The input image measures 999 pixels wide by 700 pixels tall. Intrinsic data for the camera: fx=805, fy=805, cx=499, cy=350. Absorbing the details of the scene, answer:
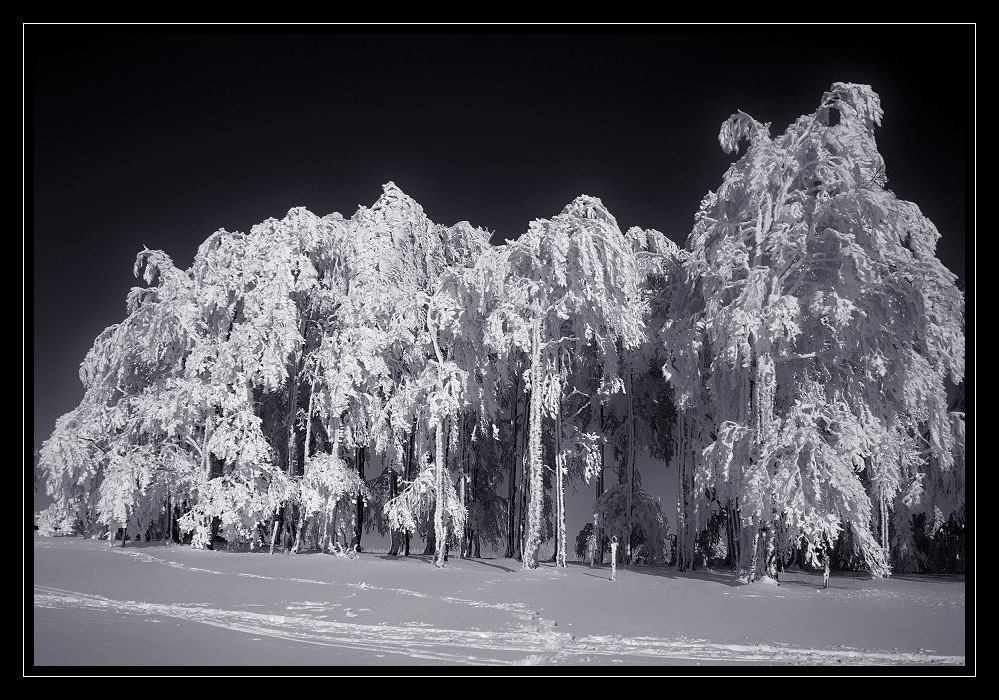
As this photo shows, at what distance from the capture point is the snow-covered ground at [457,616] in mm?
7793

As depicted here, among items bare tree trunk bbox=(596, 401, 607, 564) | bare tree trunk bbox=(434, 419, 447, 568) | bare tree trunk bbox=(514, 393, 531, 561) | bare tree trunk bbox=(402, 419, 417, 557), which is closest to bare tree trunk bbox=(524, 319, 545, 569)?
bare tree trunk bbox=(514, 393, 531, 561)

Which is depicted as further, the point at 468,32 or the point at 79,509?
the point at 79,509

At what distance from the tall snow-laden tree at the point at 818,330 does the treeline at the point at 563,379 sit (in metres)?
0.05

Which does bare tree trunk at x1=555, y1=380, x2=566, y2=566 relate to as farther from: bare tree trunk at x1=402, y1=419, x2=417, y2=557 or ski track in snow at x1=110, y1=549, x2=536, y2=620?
ski track in snow at x1=110, y1=549, x2=536, y2=620

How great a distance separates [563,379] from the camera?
16.0 m

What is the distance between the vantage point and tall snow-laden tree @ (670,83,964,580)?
12320mm

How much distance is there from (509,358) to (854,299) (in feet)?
22.6

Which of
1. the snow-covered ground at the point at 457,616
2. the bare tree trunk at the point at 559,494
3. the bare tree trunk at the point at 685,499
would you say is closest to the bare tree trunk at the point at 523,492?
the bare tree trunk at the point at 559,494

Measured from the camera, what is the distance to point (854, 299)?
13219 millimetres

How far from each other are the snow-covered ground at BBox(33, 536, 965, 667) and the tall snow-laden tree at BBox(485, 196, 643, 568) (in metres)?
3.04

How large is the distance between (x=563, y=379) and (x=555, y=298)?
5.39 feet

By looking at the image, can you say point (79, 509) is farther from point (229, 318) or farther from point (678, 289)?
point (678, 289)
